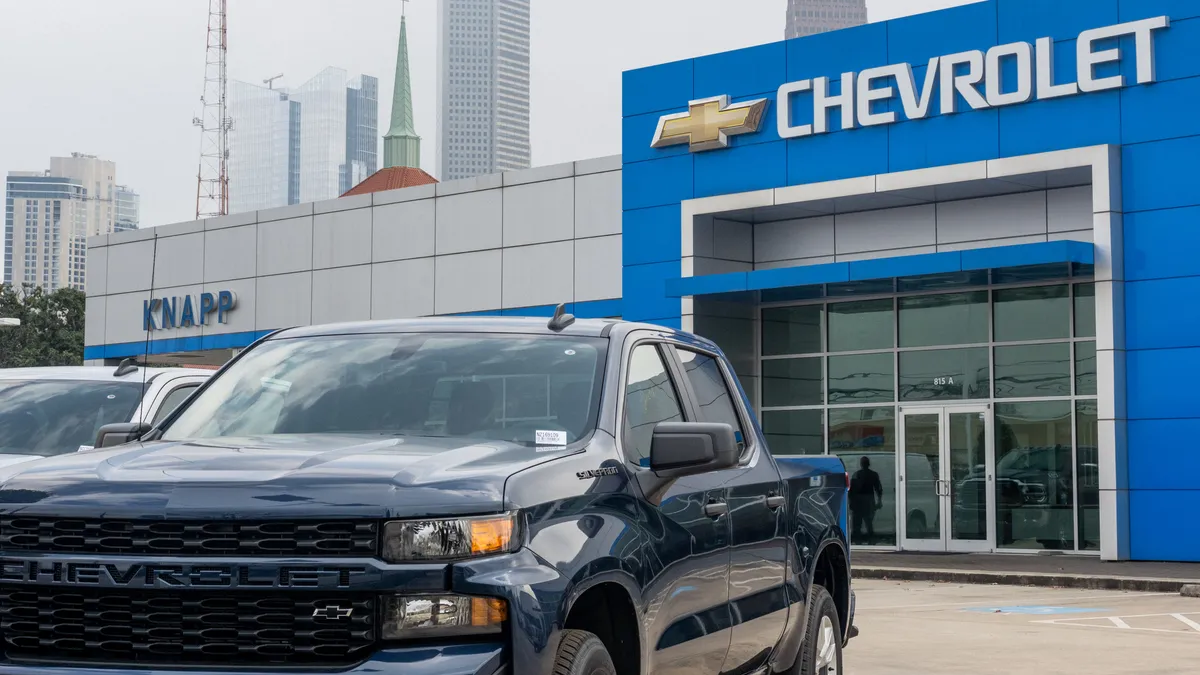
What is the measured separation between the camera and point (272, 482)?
453 centimetres

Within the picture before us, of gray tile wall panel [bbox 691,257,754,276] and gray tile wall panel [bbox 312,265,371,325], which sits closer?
gray tile wall panel [bbox 691,257,754,276]

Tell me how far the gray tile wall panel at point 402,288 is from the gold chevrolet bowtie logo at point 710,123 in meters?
7.70

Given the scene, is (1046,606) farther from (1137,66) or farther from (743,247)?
(743,247)

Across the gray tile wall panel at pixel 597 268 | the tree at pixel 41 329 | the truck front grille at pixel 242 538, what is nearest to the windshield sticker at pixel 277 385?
the truck front grille at pixel 242 538

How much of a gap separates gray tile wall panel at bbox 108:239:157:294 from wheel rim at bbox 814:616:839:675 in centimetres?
3585

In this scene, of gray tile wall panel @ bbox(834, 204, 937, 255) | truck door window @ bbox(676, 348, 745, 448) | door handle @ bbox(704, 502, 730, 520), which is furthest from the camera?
gray tile wall panel @ bbox(834, 204, 937, 255)

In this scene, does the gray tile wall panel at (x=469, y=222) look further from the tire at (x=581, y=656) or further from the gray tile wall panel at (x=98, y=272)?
the tire at (x=581, y=656)

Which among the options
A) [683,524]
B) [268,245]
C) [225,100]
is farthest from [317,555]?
[225,100]

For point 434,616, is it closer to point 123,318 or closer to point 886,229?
point 886,229

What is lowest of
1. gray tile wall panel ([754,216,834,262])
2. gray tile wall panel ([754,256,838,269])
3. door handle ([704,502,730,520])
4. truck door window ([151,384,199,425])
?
door handle ([704,502,730,520])

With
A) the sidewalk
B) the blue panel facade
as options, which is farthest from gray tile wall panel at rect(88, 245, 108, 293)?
the sidewalk

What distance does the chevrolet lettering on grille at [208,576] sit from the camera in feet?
14.4

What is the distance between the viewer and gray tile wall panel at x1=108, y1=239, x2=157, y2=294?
41.8 m

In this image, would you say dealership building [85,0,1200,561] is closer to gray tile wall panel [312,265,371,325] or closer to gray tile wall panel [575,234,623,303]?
gray tile wall panel [575,234,623,303]
